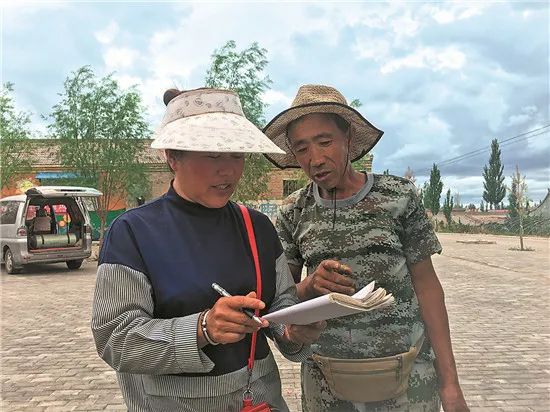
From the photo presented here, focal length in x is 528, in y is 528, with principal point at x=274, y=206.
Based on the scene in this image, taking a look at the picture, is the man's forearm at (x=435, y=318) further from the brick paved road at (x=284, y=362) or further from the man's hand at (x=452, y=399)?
the brick paved road at (x=284, y=362)

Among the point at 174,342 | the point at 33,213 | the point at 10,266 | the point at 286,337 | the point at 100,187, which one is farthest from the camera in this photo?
the point at 100,187

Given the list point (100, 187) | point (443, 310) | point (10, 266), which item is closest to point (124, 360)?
point (443, 310)

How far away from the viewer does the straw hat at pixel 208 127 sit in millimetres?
1512

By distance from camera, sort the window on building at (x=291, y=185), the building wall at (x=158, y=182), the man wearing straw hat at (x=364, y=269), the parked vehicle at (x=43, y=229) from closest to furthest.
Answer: the man wearing straw hat at (x=364, y=269)
the parked vehicle at (x=43, y=229)
the window on building at (x=291, y=185)
the building wall at (x=158, y=182)

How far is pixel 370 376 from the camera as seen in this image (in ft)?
5.96

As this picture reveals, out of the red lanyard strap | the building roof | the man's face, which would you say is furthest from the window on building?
the red lanyard strap

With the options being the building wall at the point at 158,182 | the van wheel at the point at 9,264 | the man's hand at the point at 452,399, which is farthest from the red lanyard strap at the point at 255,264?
the building wall at the point at 158,182

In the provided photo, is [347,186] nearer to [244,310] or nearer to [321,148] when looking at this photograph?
[321,148]

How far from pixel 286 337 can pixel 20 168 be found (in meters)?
22.5

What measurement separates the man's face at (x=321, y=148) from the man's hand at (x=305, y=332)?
55 cm

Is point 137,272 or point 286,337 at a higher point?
point 137,272

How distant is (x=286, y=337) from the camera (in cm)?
180

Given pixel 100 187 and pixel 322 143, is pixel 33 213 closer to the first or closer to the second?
pixel 100 187

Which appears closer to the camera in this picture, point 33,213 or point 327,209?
point 327,209
